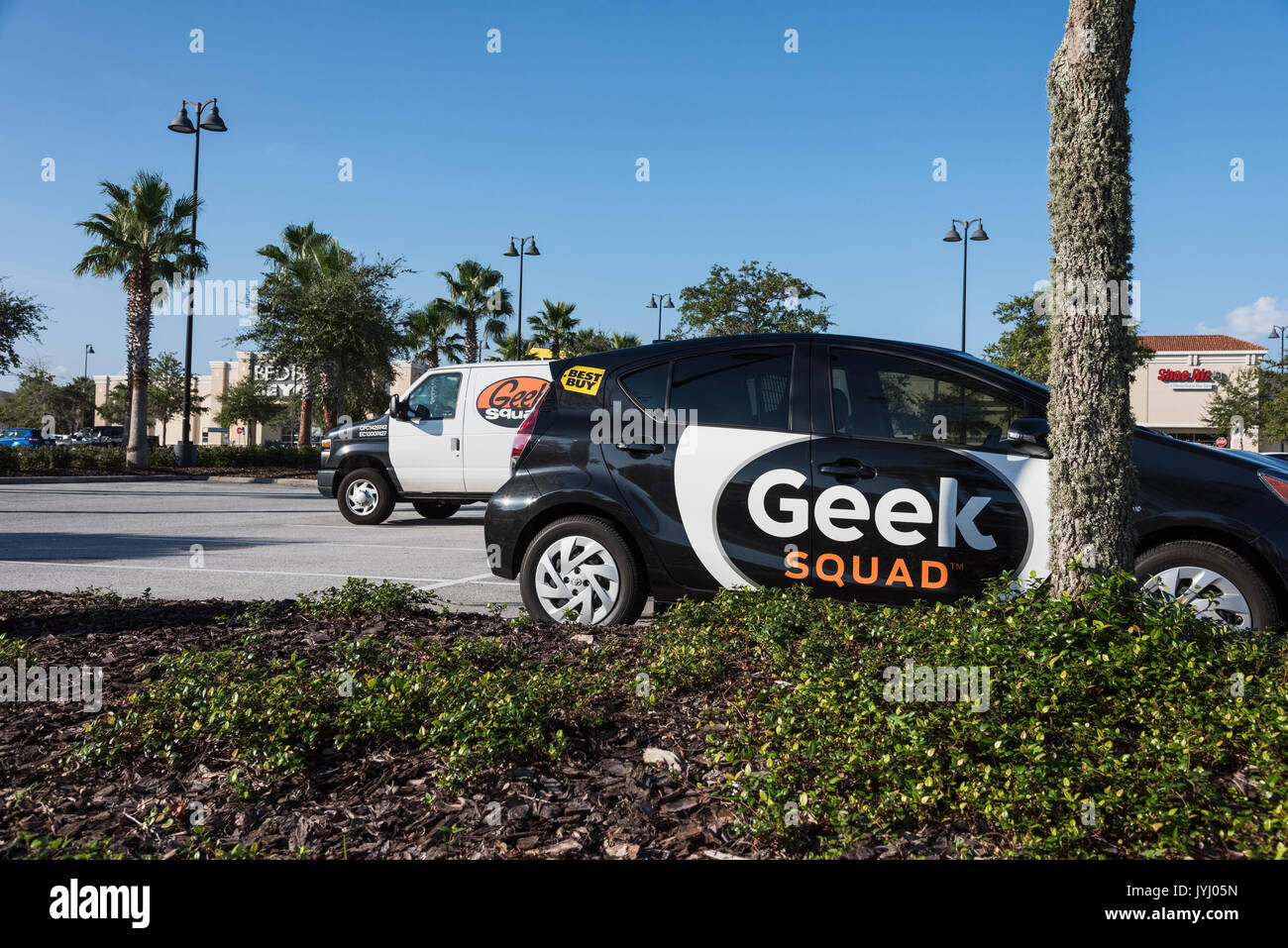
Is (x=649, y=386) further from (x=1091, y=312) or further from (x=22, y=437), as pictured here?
(x=22, y=437)

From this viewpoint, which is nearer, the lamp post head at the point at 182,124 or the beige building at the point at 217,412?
the lamp post head at the point at 182,124

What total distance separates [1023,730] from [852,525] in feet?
6.18

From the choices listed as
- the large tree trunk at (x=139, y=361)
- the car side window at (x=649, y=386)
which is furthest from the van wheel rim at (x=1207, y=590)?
the large tree trunk at (x=139, y=361)

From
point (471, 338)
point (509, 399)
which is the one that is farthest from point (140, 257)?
point (509, 399)

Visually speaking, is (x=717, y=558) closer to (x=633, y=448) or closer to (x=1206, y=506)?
(x=633, y=448)

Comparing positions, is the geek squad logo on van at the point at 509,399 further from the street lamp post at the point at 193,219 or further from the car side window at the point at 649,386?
the street lamp post at the point at 193,219

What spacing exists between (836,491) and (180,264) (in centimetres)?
3196

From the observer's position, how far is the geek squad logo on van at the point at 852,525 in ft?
15.2

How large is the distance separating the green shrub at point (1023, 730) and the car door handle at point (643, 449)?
1401mm

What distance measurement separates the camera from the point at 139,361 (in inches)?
1254

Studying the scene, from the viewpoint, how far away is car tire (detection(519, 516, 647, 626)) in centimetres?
530
